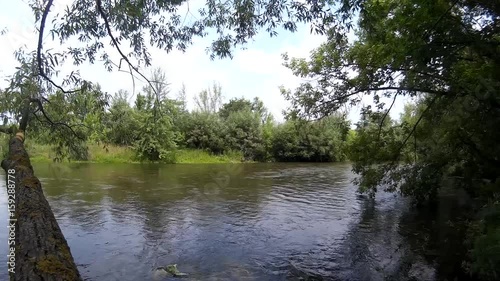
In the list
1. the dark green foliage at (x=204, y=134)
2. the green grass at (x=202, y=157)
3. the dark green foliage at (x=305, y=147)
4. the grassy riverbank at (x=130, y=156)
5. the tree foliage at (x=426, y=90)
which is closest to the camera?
the tree foliage at (x=426, y=90)

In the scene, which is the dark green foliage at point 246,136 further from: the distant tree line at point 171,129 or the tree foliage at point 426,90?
the tree foliage at point 426,90

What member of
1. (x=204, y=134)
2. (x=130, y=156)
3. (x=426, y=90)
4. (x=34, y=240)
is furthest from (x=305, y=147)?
(x=34, y=240)

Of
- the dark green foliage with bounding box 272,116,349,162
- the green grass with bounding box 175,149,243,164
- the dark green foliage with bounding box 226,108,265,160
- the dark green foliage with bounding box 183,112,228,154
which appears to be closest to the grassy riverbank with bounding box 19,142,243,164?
the green grass with bounding box 175,149,243,164

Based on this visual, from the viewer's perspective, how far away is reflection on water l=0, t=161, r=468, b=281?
6.90 metres

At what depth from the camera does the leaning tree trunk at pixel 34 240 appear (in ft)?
7.85

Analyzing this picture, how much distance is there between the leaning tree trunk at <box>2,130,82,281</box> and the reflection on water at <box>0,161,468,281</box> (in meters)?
3.06

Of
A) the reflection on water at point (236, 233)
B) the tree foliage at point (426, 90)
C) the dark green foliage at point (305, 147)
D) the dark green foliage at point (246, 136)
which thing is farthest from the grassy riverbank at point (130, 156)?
the tree foliage at point (426, 90)

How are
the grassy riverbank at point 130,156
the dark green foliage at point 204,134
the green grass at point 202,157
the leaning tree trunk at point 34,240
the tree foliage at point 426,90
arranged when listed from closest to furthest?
the leaning tree trunk at point 34,240
the tree foliage at point 426,90
the grassy riverbank at point 130,156
the green grass at point 202,157
the dark green foliage at point 204,134

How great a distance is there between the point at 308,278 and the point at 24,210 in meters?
4.73

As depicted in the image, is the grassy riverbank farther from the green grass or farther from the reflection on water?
the reflection on water

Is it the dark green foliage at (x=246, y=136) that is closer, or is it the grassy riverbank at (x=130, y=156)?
the grassy riverbank at (x=130, y=156)

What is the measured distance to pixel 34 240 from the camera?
288 cm

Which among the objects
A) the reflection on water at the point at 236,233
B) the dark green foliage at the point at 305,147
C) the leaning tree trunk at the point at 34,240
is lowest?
the reflection on water at the point at 236,233

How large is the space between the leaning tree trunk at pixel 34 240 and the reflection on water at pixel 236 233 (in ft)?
10.0
